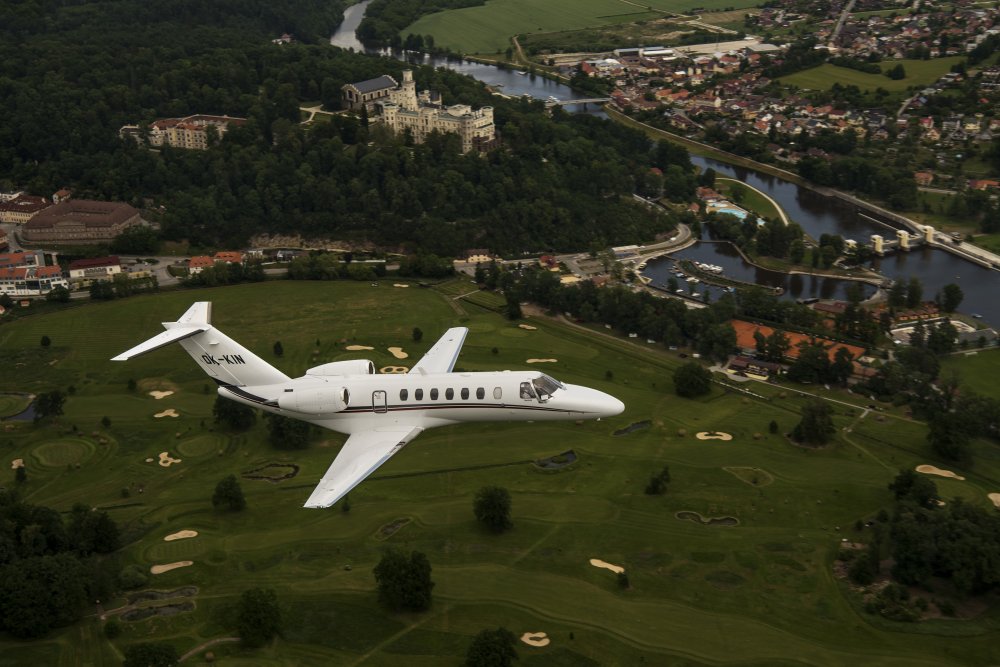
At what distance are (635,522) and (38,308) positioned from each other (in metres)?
75.9

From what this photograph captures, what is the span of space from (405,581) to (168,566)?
54.9 ft

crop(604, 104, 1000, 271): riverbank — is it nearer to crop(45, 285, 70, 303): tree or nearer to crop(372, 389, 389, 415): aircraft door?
crop(372, 389, 389, 415): aircraft door

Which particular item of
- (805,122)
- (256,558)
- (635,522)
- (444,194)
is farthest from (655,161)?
(256,558)

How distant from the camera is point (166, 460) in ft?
273

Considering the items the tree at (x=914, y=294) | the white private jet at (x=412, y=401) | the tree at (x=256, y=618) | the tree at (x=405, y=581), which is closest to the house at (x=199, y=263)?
the white private jet at (x=412, y=401)

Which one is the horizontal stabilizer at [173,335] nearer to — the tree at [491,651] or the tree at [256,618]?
the tree at [256,618]

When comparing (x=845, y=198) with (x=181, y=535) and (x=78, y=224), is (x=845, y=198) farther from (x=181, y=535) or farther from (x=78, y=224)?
(x=181, y=535)

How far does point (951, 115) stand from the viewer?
183 m

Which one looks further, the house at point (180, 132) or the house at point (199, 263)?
the house at point (180, 132)

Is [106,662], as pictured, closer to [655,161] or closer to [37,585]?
[37,585]

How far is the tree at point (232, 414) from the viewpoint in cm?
8675

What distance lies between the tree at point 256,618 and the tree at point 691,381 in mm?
47084

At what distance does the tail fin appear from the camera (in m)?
61.9

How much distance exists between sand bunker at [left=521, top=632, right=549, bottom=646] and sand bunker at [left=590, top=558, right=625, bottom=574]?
26.7 feet
